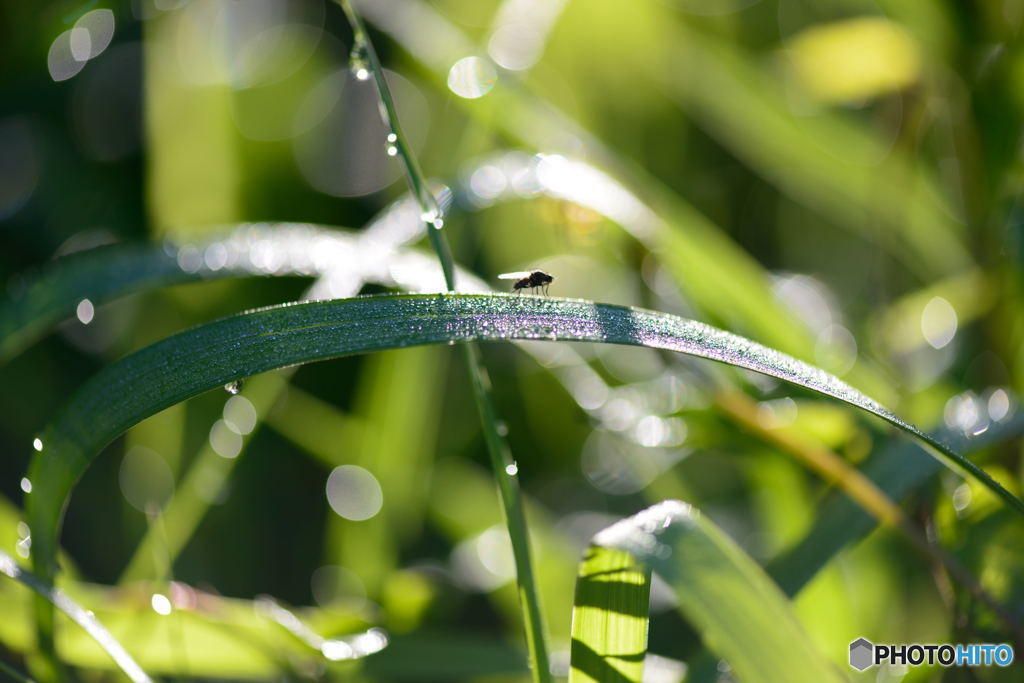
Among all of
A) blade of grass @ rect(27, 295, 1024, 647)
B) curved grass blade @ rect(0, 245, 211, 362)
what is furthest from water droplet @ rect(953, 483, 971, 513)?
curved grass blade @ rect(0, 245, 211, 362)

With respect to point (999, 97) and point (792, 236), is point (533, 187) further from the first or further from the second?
point (792, 236)

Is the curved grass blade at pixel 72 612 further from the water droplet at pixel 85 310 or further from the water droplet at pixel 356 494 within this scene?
the water droplet at pixel 356 494

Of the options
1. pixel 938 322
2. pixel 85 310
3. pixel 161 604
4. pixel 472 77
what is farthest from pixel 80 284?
pixel 938 322

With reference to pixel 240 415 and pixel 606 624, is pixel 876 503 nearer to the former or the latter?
pixel 606 624

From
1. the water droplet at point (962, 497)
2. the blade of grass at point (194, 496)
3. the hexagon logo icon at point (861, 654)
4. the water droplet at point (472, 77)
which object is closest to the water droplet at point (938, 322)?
the water droplet at point (962, 497)

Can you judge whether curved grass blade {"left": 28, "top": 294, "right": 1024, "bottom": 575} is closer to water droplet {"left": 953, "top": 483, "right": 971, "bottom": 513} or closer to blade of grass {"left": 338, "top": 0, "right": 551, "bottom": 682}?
blade of grass {"left": 338, "top": 0, "right": 551, "bottom": 682}

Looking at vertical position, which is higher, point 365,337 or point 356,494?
point 356,494
